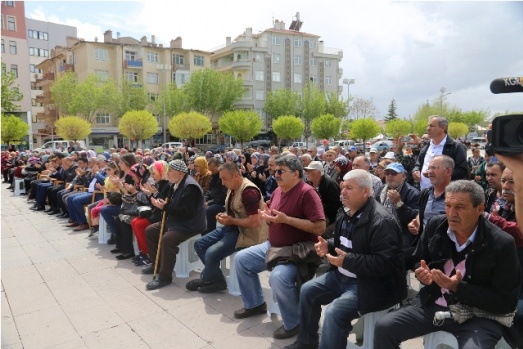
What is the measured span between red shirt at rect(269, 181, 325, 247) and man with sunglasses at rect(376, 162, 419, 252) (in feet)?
3.19

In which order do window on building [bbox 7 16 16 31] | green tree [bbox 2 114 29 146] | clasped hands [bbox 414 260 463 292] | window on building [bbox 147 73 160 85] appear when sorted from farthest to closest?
window on building [bbox 147 73 160 85]
window on building [bbox 7 16 16 31]
green tree [bbox 2 114 29 146]
clasped hands [bbox 414 260 463 292]

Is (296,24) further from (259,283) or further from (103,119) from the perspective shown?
(259,283)

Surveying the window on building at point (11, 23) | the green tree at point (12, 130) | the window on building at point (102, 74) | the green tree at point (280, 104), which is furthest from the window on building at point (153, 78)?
the green tree at point (12, 130)

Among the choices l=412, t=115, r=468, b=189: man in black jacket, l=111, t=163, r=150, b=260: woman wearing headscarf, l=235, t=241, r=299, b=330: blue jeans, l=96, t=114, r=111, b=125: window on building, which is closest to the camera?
l=235, t=241, r=299, b=330: blue jeans

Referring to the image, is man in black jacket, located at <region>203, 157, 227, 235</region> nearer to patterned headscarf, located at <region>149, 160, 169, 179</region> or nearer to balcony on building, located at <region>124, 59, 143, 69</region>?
patterned headscarf, located at <region>149, 160, 169, 179</region>

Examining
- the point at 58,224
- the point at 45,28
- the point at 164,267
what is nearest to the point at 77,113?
the point at 45,28

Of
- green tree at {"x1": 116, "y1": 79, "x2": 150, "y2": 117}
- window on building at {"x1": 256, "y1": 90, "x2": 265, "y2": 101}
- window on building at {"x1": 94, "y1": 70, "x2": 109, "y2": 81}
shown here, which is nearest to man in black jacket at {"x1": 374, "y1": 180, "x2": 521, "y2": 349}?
green tree at {"x1": 116, "y1": 79, "x2": 150, "y2": 117}

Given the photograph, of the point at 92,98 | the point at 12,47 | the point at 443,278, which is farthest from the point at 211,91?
the point at 443,278

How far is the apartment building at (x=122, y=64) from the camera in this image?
48656mm

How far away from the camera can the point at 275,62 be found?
57.7 m

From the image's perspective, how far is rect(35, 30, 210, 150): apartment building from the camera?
1916 inches

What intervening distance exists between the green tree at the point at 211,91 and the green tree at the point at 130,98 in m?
5.12

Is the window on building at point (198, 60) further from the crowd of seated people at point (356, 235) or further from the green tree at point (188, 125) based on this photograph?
the crowd of seated people at point (356, 235)

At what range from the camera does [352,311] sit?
Result: 3131 millimetres
